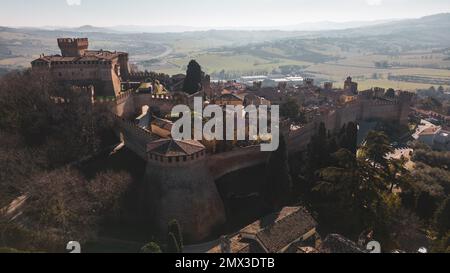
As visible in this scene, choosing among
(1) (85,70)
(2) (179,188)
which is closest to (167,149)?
(2) (179,188)

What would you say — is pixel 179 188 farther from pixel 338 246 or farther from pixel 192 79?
pixel 192 79

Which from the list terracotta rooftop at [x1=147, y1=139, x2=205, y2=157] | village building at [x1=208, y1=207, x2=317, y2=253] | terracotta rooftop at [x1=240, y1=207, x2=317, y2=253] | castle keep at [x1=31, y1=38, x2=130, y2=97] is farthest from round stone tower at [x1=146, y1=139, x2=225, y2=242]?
castle keep at [x1=31, y1=38, x2=130, y2=97]

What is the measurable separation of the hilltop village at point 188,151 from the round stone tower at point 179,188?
2.3 inches

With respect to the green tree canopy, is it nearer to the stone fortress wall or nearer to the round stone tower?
the stone fortress wall

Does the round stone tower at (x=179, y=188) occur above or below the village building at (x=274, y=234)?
above

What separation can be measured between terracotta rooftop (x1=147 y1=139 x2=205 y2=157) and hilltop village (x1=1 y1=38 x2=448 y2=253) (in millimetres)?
59

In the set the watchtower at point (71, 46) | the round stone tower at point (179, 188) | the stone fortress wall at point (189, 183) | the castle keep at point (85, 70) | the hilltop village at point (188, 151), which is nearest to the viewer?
the hilltop village at point (188, 151)

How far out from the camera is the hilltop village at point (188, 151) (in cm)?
2288

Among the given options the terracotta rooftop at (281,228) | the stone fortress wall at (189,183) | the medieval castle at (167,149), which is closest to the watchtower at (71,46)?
the medieval castle at (167,149)

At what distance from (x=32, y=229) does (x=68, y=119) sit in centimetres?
1010

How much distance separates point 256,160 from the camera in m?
29.8

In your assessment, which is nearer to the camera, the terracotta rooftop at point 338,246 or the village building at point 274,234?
the terracotta rooftop at point 338,246

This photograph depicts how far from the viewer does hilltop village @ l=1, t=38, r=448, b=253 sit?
2288 cm

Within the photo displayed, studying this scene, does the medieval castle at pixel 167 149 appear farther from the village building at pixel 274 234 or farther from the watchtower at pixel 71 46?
the village building at pixel 274 234
